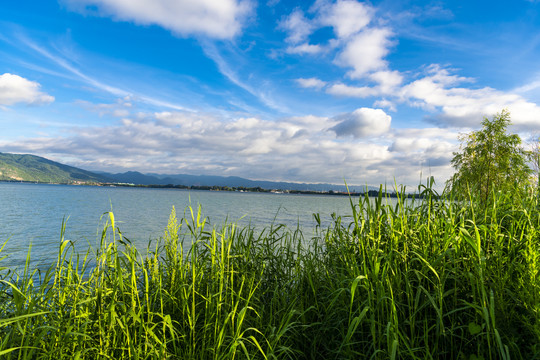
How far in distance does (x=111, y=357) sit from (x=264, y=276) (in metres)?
2.69

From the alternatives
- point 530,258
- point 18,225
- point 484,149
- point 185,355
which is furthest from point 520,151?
point 18,225

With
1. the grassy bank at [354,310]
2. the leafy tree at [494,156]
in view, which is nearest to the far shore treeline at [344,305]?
the grassy bank at [354,310]

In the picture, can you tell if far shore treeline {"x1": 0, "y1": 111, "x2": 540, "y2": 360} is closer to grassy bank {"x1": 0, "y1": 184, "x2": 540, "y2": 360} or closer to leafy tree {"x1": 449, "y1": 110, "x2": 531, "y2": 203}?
grassy bank {"x1": 0, "y1": 184, "x2": 540, "y2": 360}

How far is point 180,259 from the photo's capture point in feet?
13.5

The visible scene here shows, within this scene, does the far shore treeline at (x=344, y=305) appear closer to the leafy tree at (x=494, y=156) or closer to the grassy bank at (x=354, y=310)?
the grassy bank at (x=354, y=310)

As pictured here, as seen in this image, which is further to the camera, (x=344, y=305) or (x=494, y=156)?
(x=494, y=156)

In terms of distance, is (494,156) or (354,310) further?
(494,156)

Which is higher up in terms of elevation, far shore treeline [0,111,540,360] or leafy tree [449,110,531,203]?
leafy tree [449,110,531,203]

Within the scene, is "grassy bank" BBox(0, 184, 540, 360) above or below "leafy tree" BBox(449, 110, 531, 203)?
below

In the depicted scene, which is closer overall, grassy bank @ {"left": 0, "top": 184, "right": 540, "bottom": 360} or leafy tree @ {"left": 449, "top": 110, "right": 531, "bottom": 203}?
grassy bank @ {"left": 0, "top": 184, "right": 540, "bottom": 360}

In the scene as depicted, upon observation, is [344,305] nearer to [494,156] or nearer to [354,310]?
[354,310]

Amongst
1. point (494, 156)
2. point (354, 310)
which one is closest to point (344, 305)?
point (354, 310)

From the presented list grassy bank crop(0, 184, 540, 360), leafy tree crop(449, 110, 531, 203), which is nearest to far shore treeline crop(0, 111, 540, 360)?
grassy bank crop(0, 184, 540, 360)

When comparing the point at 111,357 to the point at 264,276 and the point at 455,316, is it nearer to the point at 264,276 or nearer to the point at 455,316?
the point at 264,276
